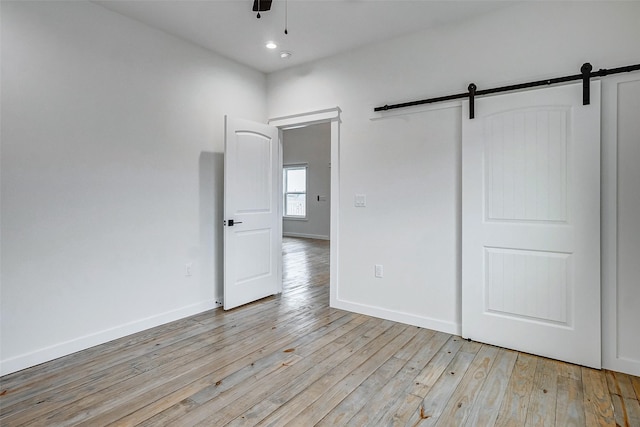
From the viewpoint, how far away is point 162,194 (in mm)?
3188

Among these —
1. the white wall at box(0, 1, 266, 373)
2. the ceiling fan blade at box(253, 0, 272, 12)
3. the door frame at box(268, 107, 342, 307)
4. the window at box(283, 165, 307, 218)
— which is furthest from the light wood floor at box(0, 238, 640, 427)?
the window at box(283, 165, 307, 218)

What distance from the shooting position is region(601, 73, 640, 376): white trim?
2.33 meters

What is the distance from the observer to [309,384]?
2189 mm

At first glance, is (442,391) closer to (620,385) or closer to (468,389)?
(468,389)

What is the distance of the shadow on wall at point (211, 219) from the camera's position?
3.57 meters

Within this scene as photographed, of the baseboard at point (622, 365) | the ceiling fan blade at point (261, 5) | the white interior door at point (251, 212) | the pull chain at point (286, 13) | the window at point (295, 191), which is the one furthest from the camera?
the window at point (295, 191)

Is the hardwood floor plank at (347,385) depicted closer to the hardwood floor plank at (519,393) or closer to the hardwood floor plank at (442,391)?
the hardwood floor plank at (442,391)

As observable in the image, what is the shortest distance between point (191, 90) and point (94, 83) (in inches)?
34.7

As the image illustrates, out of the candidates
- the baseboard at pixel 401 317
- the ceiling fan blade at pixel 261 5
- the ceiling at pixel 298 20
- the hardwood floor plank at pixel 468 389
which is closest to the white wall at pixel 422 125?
the baseboard at pixel 401 317

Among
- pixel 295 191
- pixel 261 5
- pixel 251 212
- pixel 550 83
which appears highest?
pixel 261 5

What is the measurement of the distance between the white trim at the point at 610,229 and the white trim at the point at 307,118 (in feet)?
7.19

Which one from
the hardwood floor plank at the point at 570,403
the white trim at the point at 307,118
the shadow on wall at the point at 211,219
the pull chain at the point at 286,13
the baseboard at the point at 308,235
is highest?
the pull chain at the point at 286,13

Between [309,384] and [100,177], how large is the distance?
7.29 ft

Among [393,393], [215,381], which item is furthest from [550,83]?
[215,381]
